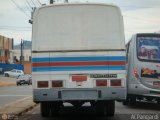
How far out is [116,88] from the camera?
43.5ft

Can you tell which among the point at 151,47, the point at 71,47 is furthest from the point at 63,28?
the point at 151,47

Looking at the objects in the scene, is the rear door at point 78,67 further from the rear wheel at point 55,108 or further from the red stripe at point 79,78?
the rear wheel at point 55,108

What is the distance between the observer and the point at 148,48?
713 inches

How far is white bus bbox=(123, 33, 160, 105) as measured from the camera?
17922 millimetres

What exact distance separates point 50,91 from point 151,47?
5889mm

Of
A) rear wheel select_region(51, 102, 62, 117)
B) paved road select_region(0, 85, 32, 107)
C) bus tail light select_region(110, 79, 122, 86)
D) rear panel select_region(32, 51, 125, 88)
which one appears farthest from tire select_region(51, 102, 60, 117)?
paved road select_region(0, 85, 32, 107)

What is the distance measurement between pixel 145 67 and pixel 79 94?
205 inches

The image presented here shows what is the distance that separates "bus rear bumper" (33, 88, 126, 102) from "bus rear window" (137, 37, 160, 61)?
491cm

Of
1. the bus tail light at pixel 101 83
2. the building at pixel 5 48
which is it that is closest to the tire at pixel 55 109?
the bus tail light at pixel 101 83

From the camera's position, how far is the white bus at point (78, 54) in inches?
524

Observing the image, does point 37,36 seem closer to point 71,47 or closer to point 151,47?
point 71,47

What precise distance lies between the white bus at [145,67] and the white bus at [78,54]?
444cm

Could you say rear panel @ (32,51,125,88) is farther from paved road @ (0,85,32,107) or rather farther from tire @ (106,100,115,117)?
paved road @ (0,85,32,107)

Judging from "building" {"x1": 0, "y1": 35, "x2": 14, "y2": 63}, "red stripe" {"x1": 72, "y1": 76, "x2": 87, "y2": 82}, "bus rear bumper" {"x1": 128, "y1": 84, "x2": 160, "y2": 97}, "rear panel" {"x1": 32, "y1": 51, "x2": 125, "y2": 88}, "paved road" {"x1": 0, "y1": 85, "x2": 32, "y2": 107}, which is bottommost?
"paved road" {"x1": 0, "y1": 85, "x2": 32, "y2": 107}
